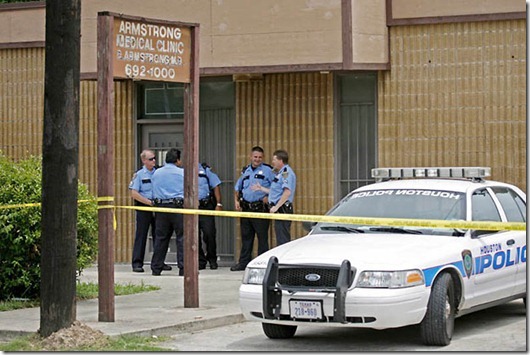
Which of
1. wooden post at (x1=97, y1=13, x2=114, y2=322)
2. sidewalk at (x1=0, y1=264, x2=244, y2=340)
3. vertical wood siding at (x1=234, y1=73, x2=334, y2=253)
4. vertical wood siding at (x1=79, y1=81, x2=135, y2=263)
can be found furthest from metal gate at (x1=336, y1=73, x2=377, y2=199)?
wooden post at (x1=97, y1=13, x2=114, y2=322)

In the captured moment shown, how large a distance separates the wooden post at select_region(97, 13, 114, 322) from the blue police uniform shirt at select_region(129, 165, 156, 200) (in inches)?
221

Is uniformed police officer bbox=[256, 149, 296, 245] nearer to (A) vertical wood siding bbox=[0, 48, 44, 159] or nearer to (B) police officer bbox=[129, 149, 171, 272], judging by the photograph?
(B) police officer bbox=[129, 149, 171, 272]

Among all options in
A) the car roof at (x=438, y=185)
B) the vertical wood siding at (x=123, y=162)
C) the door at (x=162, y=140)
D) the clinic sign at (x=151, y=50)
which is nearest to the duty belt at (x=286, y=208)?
the door at (x=162, y=140)

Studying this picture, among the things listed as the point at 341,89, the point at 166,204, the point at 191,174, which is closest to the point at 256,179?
the point at 166,204

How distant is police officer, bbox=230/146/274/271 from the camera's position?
16.7 m

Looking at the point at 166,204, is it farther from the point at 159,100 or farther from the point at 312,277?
the point at 312,277

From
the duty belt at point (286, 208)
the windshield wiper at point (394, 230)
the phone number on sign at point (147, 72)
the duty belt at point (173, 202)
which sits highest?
the phone number on sign at point (147, 72)

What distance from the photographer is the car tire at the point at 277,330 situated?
409 inches

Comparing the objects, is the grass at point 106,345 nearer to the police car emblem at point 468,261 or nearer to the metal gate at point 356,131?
the police car emblem at point 468,261

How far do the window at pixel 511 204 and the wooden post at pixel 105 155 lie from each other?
405 centimetres

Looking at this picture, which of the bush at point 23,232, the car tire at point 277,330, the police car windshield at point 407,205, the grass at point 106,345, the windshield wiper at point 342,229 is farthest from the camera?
the bush at point 23,232

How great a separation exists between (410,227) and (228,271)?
661 centimetres

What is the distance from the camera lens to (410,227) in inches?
420

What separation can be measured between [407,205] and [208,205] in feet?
21.5
